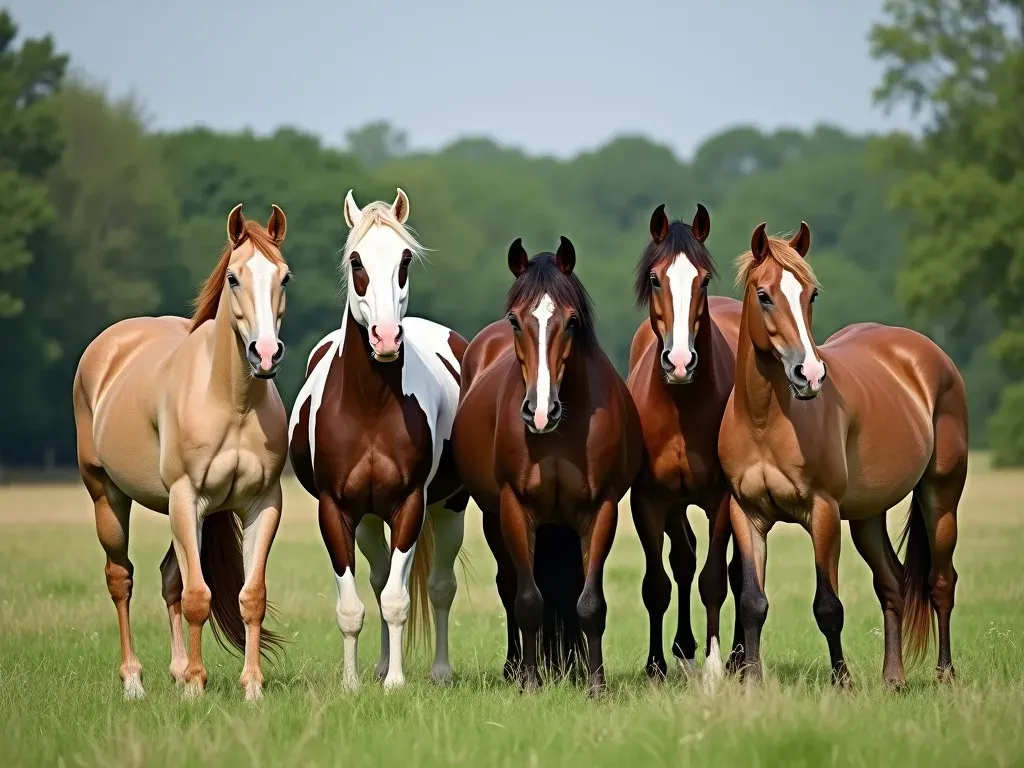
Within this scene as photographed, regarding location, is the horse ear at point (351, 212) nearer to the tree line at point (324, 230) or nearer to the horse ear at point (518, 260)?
the horse ear at point (518, 260)

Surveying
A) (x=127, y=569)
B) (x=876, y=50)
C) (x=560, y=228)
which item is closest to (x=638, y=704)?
(x=127, y=569)

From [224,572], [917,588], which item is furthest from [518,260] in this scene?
[917,588]

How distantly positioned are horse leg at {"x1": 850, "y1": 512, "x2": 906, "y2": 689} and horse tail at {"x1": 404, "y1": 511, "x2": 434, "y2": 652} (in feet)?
9.27

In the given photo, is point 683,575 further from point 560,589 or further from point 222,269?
point 222,269

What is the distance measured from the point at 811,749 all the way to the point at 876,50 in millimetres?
A: 37317

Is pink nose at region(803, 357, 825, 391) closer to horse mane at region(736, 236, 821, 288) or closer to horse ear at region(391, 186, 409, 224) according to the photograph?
horse mane at region(736, 236, 821, 288)

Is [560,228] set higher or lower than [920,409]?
higher

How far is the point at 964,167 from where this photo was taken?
1592 inches

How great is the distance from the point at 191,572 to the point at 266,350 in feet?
4.54

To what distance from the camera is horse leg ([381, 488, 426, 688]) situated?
28.6 feet

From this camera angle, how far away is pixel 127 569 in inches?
366

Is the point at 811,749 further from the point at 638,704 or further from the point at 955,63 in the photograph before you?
the point at 955,63

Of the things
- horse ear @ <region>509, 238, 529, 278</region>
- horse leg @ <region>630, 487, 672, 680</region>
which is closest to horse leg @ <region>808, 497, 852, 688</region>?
horse leg @ <region>630, 487, 672, 680</region>

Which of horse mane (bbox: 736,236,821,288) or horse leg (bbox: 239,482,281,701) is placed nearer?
horse mane (bbox: 736,236,821,288)
